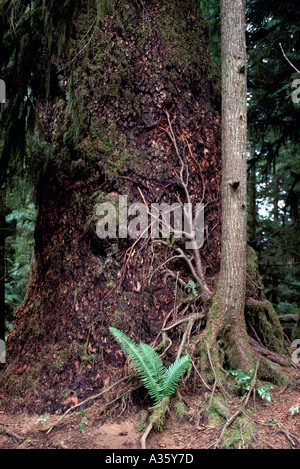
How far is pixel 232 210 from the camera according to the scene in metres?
3.35

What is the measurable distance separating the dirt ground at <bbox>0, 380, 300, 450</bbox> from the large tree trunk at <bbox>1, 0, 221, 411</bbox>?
309 millimetres

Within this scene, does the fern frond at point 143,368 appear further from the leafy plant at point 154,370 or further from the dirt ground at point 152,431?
the dirt ground at point 152,431

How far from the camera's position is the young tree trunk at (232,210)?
10.6ft

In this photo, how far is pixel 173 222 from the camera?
150 inches

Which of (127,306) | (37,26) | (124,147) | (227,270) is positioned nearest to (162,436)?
(127,306)

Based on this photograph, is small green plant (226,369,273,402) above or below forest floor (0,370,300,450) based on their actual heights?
above

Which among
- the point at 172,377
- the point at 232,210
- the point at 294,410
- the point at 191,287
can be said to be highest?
the point at 232,210

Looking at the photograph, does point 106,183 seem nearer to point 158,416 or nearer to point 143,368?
point 143,368

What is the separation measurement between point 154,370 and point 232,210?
179cm

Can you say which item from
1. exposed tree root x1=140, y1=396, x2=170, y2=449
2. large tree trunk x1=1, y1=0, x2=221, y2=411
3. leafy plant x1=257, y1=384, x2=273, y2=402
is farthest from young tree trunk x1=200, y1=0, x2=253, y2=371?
exposed tree root x1=140, y1=396, x2=170, y2=449

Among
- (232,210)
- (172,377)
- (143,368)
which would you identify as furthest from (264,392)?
(232,210)

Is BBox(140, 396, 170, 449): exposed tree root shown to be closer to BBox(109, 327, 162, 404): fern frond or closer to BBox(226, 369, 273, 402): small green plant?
BBox(109, 327, 162, 404): fern frond

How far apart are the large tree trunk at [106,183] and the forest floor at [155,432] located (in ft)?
0.97

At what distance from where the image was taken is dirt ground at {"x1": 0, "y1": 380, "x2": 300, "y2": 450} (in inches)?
95.6
